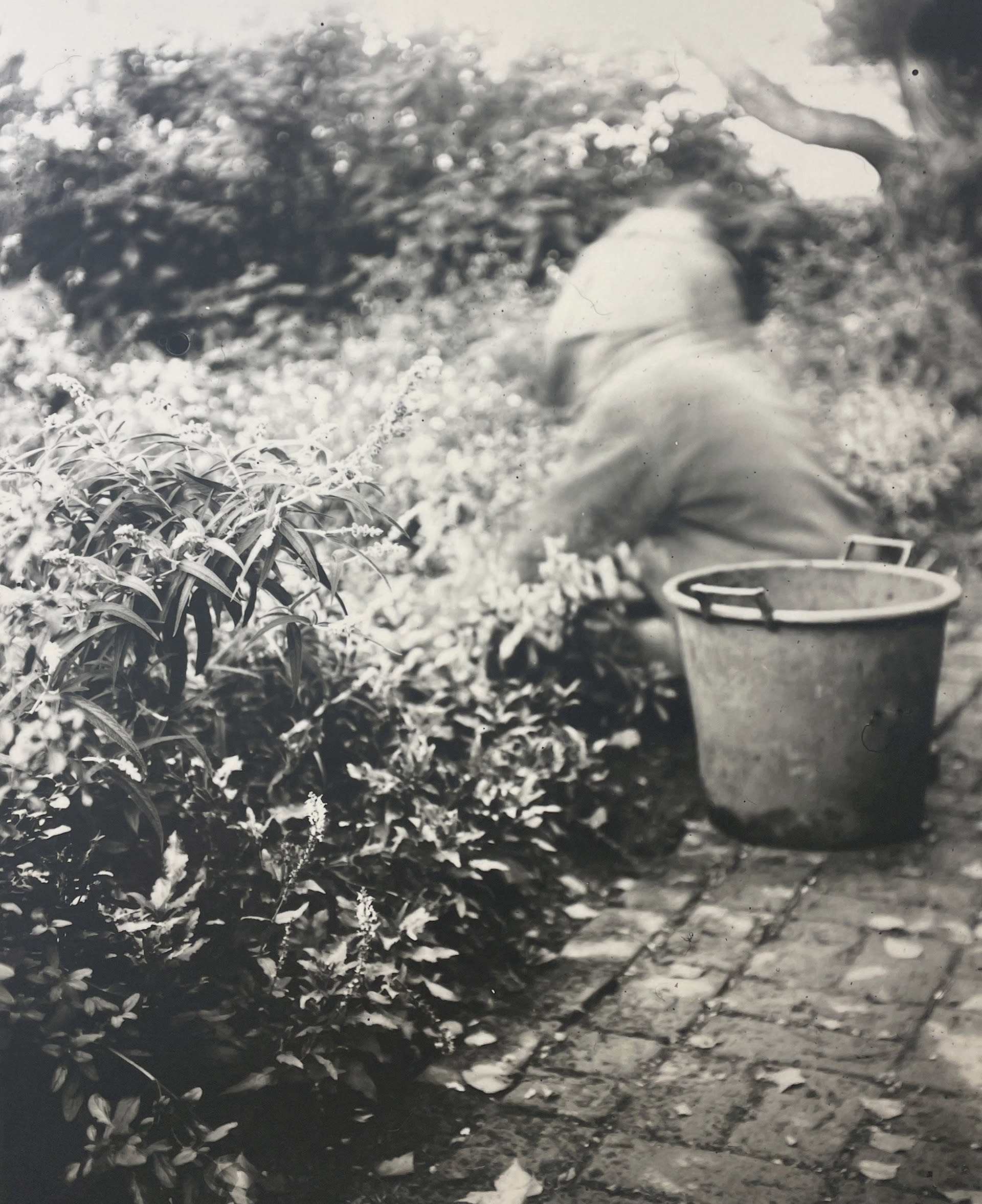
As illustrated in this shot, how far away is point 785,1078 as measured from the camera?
2.21 metres

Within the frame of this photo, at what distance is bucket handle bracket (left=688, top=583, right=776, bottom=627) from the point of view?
2.80 metres

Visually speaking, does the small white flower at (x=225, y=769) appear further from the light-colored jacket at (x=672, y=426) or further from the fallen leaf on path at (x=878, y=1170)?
the fallen leaf on path at (x=878, y=1170)

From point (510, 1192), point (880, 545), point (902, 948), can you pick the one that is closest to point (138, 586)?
point (510, 1192)

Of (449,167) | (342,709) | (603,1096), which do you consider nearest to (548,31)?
(449,167)

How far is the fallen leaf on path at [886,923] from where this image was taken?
258 cm

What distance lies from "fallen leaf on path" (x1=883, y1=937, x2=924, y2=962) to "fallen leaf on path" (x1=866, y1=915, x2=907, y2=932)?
0.10 ft

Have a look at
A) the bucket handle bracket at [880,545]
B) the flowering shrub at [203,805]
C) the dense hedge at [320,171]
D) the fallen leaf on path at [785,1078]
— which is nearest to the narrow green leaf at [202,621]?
the flowering shrub at [203,805]

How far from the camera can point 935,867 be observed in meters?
2.72

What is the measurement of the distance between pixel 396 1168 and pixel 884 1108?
3.02 ft

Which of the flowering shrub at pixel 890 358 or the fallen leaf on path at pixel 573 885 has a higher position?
the flowering shrub at pixel 890 358

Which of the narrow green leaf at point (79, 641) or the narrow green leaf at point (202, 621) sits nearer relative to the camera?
the narrow green leaf at point (79, 641)

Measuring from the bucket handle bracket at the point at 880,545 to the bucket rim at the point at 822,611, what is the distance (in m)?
0.02

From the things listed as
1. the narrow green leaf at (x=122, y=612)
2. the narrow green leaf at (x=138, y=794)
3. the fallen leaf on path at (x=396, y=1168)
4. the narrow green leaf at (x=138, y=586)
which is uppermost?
the narrow green leaf at (x=138, y=586)

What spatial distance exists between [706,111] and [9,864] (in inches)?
87.9
